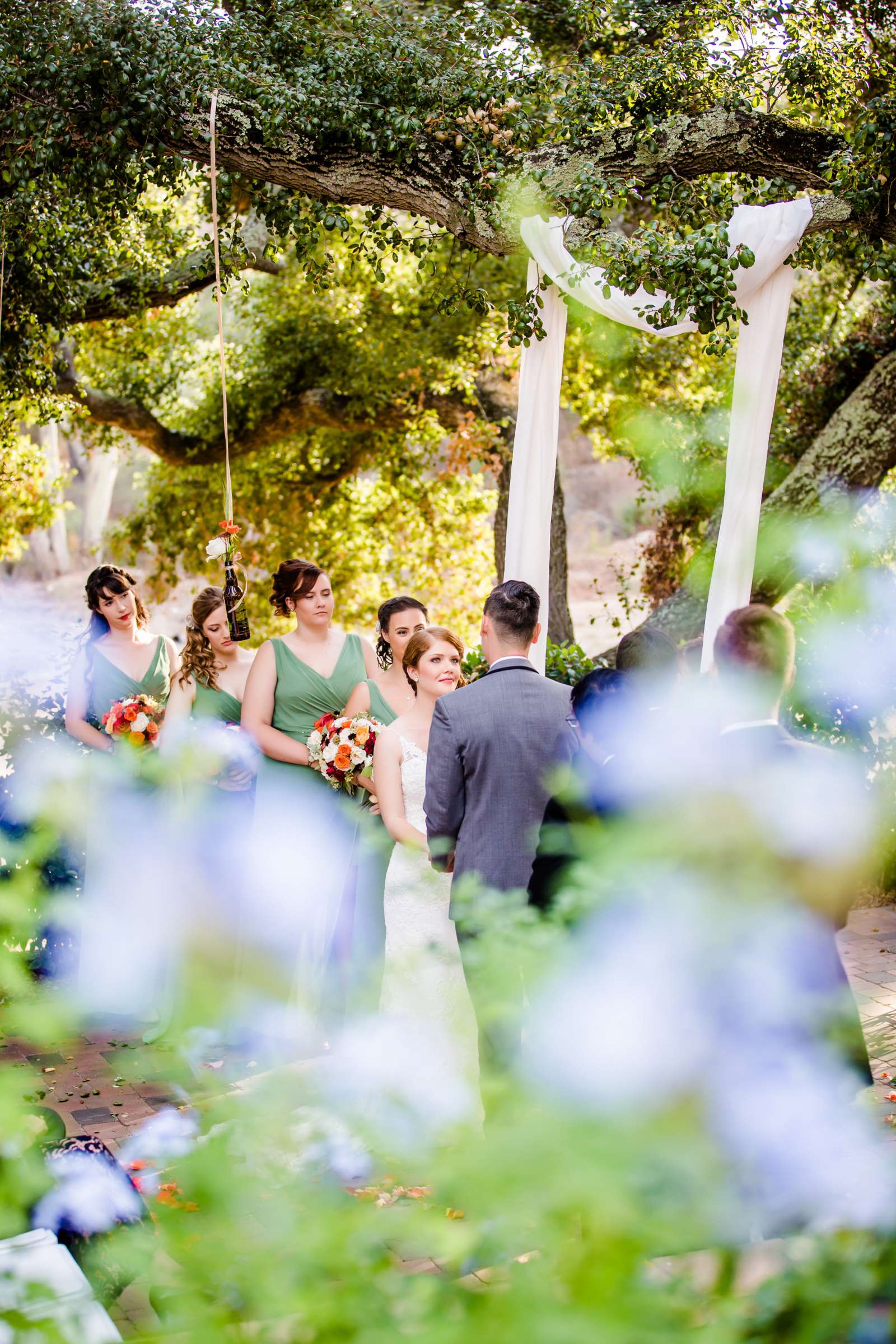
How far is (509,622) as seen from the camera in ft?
11.0

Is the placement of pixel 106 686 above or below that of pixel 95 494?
above

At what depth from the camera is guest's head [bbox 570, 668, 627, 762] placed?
289cm

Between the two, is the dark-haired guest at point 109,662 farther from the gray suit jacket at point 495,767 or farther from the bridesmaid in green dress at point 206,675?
the gray suit jacket at point 495,767

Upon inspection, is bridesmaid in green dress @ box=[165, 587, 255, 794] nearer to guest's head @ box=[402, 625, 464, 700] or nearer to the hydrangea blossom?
guest's head @ box=[402, 625, 464, 700]

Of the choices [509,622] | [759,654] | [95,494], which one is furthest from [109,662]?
[95,494]

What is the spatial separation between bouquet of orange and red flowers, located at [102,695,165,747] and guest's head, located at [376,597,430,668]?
962 millimetres

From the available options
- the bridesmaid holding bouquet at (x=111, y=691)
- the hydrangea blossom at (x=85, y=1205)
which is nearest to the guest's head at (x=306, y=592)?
the bridesmaid holding bouquet at (x=111, y=691)

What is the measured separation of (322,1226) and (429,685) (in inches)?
112

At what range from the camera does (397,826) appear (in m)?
3.57

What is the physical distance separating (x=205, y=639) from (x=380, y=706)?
82cm

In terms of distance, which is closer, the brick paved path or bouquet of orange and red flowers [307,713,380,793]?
the brick paved path

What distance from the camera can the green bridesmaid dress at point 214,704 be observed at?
15.6 feet

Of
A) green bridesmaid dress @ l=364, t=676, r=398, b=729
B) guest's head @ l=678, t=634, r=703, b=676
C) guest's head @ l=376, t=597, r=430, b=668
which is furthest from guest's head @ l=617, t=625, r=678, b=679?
green bridesmaid dress @ l=364, t=676, r=398, b=729

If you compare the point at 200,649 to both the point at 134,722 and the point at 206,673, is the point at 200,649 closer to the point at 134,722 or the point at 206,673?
the point at 206,673
